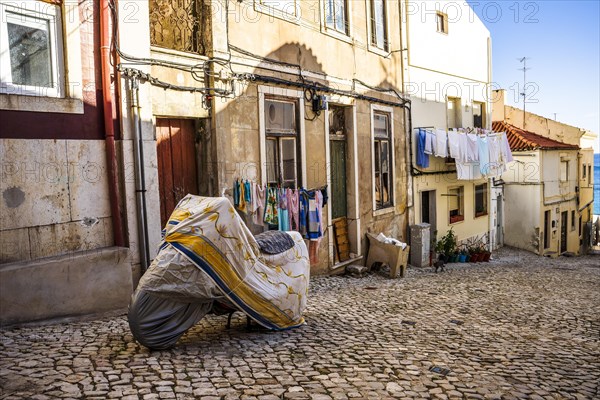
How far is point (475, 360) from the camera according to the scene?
18.9 feet

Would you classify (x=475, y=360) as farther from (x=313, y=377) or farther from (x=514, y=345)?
(x=313, y=377)

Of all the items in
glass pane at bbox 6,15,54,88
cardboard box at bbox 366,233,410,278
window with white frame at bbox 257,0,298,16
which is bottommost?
cardboard box at bbox 366,233,410,278

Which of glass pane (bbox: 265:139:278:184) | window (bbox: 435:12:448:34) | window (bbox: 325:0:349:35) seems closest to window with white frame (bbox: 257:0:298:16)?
window (bbox: 325:0:349:35)

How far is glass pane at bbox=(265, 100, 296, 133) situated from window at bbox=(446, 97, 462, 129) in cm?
841

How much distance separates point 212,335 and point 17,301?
2.14 m

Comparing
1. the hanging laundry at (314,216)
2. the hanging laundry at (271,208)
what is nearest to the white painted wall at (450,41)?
the hanging laundry at (314,216)

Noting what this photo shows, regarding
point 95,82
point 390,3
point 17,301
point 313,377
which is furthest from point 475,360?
point 390,3

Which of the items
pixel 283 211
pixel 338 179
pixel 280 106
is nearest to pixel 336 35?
pixel 280 106

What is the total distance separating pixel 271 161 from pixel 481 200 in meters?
12.1

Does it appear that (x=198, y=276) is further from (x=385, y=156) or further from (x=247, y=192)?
(x=385, y=156)

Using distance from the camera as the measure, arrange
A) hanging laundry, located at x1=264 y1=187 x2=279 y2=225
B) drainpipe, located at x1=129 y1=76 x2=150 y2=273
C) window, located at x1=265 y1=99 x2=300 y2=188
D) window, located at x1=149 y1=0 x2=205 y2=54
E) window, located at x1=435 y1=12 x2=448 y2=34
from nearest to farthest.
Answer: drainpipe, located at x1=129 y1=76 x2=150 y2=273 → window, located at x1=149 y1=0 x2=205 y2=54 → hanging laundry, located at x1=264 y1=187 x2=279 y2=225 → window, located at x1=265 y1=99 x2=300 y2=188 → window, located at x1=435 y1=12 x2=448 y2=34

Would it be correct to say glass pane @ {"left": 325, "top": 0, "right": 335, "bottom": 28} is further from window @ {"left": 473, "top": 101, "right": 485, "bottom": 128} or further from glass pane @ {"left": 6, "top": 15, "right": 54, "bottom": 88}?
window @ {"left": 473, "top": 101, "right": 485, "bottom": 128}

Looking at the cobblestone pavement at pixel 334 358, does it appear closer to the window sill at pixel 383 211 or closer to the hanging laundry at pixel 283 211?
the hanging laundry at pixel 283 211

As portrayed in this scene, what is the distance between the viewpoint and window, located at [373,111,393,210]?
13.4 metres
